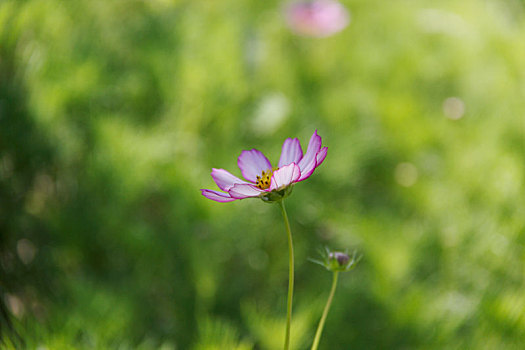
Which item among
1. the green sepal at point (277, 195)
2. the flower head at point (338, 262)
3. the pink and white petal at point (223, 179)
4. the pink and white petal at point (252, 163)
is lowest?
the flower head at point (338, 262)

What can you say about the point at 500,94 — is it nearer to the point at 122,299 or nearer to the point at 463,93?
the point at 463,93

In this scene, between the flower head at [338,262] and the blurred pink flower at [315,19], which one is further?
the blurred pink flower at [315,19]

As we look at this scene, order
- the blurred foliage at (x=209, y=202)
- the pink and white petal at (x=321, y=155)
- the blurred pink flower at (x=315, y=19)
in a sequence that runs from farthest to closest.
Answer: the blurred pink flower at (x=315, y=19) → the blurred foliage at (x=209, y=202) → the pink and white petal at (x=321, y=155)

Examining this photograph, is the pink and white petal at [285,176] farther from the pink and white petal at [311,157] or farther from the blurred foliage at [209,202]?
the blurred foliage at [209,202]

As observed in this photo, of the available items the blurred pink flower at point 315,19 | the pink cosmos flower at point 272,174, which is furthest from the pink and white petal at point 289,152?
the blurred pink flower at point 315,19

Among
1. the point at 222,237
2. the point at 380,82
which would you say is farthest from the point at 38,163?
the point at 380,82

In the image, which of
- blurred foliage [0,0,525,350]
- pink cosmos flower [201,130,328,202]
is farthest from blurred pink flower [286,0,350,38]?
pink cosmos flower [201,130,328,202]
